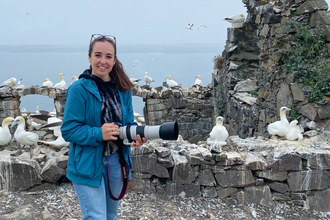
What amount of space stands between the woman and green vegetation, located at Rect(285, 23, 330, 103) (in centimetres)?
364

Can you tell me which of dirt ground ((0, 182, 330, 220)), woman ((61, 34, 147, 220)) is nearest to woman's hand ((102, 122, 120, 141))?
woman ((61, 34, 147, 220))

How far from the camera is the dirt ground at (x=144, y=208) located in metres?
3.10

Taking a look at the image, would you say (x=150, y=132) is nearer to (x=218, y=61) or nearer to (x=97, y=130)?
(x=97, y=130)

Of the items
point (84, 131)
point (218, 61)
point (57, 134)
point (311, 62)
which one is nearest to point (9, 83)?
point (218, 61)

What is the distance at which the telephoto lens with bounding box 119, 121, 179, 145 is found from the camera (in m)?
1.96

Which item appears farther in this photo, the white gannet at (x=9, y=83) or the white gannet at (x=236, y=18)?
the white gannet at (x=9, y=83)

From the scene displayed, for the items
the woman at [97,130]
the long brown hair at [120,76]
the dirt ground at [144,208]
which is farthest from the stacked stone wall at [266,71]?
the woman at [97,130]

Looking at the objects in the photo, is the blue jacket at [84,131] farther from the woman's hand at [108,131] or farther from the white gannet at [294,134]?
the white gannet at [294,134]

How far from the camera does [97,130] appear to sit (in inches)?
72.9

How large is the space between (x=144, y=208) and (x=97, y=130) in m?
1.79

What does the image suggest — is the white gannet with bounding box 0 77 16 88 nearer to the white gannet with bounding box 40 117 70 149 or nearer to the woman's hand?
the white gannet with bounding box 40 117 70 149

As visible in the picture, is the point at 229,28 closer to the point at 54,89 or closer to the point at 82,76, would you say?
the point at 54,89

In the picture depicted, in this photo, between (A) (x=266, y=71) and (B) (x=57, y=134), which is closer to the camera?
(B) (x=57, y=134)

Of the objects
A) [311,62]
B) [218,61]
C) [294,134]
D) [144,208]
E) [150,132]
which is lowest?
[144,208]
